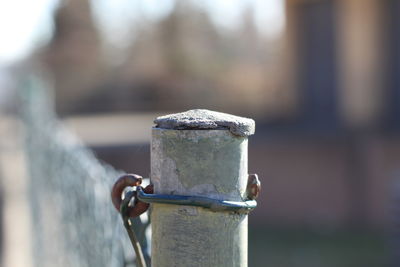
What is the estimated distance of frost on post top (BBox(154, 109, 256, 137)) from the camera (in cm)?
130

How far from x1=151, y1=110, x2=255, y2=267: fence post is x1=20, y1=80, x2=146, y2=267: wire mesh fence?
1.38 ft

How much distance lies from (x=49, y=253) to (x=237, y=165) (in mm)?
2872

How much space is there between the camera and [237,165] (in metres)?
1.33

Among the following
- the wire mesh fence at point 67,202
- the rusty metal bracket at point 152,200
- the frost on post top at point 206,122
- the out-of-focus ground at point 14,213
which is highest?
the frost on post top at point 206,122

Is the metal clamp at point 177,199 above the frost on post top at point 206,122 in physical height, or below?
below

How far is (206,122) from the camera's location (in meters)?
1.30

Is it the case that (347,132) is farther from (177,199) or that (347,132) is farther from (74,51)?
(74,51)

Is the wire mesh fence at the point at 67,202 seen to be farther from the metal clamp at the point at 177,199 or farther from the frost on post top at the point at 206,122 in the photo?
the frost on post top at the point at 206,122

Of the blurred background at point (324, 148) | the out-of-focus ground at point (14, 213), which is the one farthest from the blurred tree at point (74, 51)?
the out-of-focus ground at point (14, 213)

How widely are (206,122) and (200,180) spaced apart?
0.33 feet

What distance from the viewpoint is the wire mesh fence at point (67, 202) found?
2.50m

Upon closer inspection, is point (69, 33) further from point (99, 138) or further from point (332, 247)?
point (332, 247)

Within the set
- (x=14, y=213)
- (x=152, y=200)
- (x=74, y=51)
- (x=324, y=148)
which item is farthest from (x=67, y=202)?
(x=74, y=51)

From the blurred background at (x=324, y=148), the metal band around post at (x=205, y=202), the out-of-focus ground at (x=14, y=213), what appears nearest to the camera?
the metal band around post at (x=205, y=202)
